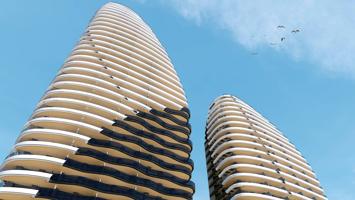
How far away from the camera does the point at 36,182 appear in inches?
2406

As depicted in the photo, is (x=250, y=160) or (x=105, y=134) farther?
(x=250, y=160)

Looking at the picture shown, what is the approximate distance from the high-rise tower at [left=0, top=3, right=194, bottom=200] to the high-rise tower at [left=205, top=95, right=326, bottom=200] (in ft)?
61.8

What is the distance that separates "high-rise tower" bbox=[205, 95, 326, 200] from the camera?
9462cm

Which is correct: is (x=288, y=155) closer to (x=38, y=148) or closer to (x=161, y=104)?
(x=161, y=104)

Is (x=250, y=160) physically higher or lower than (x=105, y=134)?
higher

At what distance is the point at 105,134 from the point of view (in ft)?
241

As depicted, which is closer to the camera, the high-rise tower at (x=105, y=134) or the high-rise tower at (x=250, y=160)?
the high-rise tower at (x=105, y=134)

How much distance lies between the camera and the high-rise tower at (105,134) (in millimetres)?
62438

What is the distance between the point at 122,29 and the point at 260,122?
5546cm

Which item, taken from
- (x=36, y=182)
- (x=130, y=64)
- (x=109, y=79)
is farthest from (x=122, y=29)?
(x=36, y=182)

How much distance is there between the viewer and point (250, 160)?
101 metres

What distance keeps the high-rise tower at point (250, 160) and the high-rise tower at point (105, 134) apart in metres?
18.9

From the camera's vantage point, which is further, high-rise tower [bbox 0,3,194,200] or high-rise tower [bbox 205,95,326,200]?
high-rise tower [bbox 205,95,326,200]

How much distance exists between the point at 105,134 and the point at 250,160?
4534 centimetres
